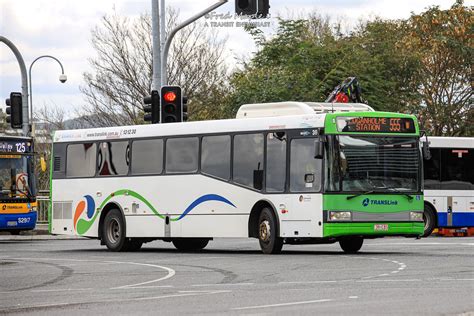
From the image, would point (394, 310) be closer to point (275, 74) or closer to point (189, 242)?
point (189, 242)

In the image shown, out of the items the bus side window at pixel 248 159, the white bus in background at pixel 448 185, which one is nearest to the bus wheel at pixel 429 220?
the white bus in background at pixel 448 185

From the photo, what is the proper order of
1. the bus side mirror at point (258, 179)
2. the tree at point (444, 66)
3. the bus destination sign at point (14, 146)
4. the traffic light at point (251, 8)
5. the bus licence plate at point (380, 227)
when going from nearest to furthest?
the bus licence plate at point (380, 227) → the bus side mirror at point (258, 179) → the traffic light at point (251, 8) → the bus destination sign at point (14, 146) → the tree at point (444, 66)

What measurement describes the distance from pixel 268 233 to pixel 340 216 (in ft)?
5.66

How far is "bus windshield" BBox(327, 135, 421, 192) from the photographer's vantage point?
2505 centimetres

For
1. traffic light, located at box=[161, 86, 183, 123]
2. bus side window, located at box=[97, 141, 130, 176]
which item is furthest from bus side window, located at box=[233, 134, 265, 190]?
traffic light, located at box=[161, 86, 183, 123]

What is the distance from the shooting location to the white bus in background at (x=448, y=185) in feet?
123

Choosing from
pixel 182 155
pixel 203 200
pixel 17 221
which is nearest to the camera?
pixel 203 200

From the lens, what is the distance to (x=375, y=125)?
25.7m

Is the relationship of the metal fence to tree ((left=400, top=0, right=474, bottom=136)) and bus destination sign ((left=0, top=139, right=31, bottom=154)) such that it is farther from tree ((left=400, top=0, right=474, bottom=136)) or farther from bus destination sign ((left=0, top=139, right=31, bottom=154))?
tree ((left=400, top=0, right=474, bottom=136))

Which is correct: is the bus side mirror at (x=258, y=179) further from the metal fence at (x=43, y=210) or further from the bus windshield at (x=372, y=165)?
the metal fence at (x=43, y=210)

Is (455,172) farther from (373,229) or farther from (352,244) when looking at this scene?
(373,229)

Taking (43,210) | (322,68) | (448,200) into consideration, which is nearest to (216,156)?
(448,200)

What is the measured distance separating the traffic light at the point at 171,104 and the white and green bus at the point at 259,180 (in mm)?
1408

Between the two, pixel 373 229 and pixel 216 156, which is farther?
pixel 216 156
